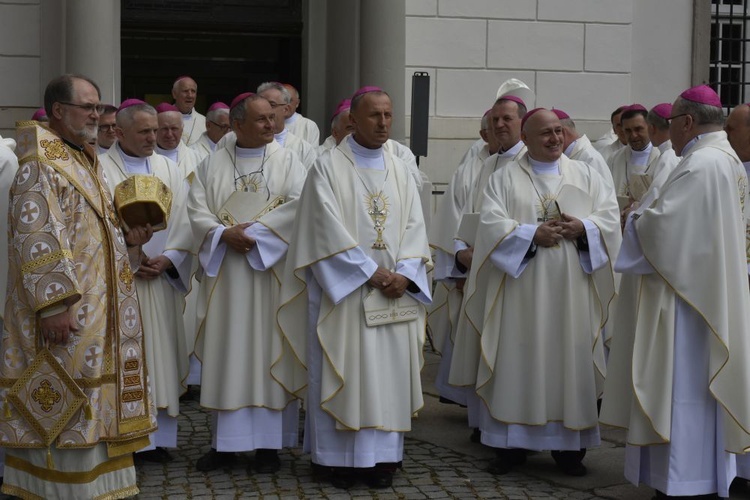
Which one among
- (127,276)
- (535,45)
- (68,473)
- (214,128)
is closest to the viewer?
(68,473)

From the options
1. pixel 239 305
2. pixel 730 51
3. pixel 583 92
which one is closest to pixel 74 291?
pixel 239 305

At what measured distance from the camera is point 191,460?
24.0 feet

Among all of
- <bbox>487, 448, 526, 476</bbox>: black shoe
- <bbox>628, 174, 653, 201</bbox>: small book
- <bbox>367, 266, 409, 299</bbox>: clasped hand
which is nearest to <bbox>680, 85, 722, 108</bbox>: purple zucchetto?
<bbox>367, 266, 409, 299</bbox>: clasped hand

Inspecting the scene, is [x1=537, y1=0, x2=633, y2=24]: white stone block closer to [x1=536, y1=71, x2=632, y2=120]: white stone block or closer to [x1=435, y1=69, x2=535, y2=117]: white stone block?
[x1=536, y1=71, x2=632, y2=120]: white stone block

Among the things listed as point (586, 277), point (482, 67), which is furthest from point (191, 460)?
point (482, 67)

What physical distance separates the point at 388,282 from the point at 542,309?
99 centimetres

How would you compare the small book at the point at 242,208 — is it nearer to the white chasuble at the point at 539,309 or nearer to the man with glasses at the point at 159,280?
the man with glasses at the point at 159,280

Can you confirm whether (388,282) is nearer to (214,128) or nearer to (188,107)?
(214,128)

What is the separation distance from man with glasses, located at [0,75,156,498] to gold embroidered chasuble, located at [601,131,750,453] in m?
2.51

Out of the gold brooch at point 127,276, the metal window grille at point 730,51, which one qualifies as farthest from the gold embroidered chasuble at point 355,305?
the metal window grille at point 730,51

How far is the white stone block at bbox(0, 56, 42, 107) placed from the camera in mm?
12594

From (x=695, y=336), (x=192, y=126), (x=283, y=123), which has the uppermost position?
(x=192, y=126)

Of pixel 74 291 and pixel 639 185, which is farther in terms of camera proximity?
pixel 639 185

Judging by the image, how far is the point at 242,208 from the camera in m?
7.25
